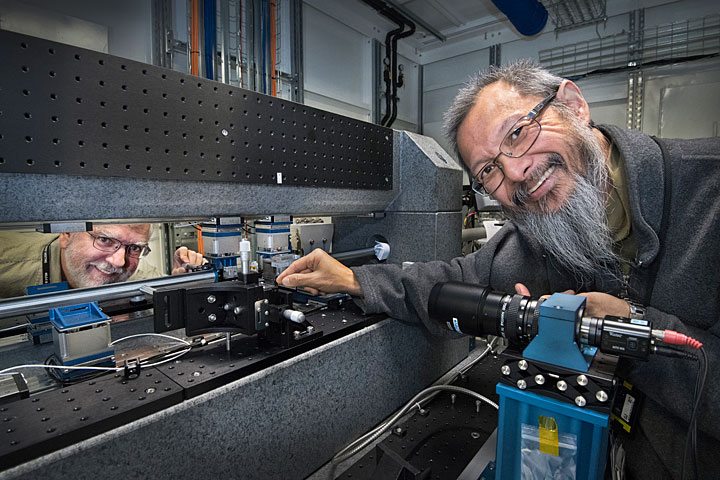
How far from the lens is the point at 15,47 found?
0.52 meters

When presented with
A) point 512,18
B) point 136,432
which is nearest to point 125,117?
point 136,432

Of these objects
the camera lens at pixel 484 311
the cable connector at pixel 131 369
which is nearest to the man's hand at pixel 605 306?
the camera lens at pixel 484 311

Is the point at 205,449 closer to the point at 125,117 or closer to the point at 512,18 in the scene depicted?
the point at 125,117

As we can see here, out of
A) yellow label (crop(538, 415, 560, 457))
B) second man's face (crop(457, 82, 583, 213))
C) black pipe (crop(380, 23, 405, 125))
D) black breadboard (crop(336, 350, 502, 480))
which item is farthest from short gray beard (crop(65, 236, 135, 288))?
black pipe (crop(380, 23, 405, 125))

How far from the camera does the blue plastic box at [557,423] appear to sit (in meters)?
0.50

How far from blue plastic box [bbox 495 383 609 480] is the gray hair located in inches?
26.1

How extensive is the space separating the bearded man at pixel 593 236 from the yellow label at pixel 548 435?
10.3 inches

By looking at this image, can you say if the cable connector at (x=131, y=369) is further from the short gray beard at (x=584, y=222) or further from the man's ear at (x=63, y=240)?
the man's ear at (x=63, y=240)

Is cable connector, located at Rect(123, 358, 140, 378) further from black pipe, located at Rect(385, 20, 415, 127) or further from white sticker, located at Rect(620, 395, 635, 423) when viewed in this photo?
black pipe, located at Rect(385, 20, 415, 127)

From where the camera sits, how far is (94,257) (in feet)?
6.13

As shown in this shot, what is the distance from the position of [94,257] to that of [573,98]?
6.91 feet

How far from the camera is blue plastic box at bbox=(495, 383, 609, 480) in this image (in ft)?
1.65

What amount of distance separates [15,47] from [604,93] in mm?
3087

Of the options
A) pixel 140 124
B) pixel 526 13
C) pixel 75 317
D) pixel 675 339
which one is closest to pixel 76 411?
pixel 75 317
